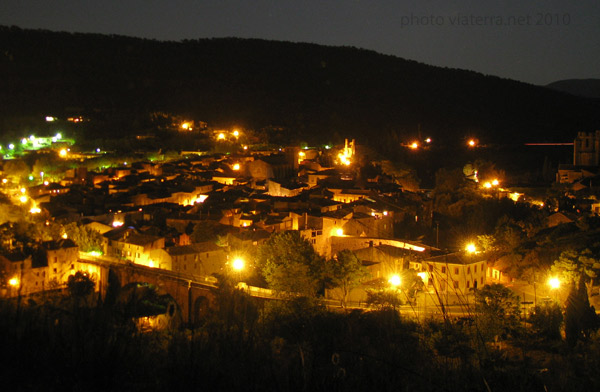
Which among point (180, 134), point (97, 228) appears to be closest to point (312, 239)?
point (97, 228)

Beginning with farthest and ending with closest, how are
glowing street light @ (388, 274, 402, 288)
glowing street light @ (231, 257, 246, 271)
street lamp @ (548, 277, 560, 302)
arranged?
1. glowing street light @ (231, 257, 246, 271)
2. glowing street light @ (388, 274, 402, 288)
3. street lamp @ (548, 277, 560, 302)

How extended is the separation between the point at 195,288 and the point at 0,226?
569 cm

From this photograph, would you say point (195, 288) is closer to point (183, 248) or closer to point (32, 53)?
point (183, 248)

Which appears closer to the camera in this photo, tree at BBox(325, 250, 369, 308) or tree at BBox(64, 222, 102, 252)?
tree at BBox(325, 250, 369, 308)

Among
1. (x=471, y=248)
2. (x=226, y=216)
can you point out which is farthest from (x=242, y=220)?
(x=471, y=248)

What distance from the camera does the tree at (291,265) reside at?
990cm

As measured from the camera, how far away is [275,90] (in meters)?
40.2

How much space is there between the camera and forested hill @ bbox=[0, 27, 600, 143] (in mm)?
32875

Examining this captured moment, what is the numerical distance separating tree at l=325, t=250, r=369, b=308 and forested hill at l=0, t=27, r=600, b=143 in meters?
18.6

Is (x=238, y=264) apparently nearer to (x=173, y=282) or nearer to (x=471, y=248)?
(x=173, y=282)

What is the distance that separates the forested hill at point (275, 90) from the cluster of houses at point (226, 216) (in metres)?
9.66

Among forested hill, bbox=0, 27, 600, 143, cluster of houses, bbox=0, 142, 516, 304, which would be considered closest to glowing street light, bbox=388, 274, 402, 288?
cluster of houses, bbox=0, 142, 516, 304

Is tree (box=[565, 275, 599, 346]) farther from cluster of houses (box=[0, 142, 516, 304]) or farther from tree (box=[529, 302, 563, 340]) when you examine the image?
cluster of houses (box=[0, 142, 516, 304])

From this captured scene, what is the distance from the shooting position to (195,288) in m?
9.70
